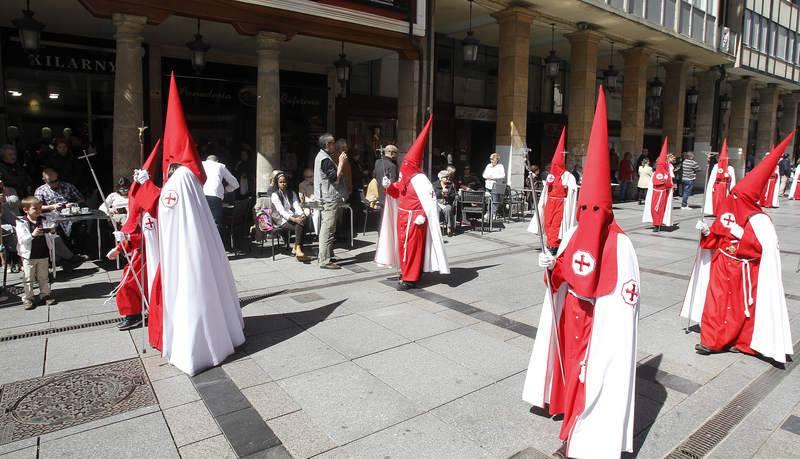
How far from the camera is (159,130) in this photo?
13883mm

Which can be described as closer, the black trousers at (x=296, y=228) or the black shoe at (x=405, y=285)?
the black shoe at (x=405, y=285)

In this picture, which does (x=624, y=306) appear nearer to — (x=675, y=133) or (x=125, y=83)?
(x=125, y=83)

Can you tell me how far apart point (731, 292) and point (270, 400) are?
4.56m

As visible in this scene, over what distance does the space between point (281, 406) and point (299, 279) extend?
13.9 feet

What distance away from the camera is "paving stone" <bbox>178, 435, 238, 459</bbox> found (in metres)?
3.66

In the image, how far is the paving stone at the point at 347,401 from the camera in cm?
406

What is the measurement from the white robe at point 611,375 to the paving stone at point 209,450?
2.26 metres

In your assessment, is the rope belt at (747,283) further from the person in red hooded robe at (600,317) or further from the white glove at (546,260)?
the white glove at (546,260)

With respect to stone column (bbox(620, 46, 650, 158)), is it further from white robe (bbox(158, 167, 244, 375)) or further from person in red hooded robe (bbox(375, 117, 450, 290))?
white robe (bbox(158, 167, 244, 375))

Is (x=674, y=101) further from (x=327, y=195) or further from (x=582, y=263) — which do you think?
(x=582, y=263)

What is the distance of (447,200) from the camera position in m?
12.9

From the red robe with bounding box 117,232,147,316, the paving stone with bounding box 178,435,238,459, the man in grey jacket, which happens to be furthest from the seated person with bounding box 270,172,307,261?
the paving stone with bounding box 178,435,238,459

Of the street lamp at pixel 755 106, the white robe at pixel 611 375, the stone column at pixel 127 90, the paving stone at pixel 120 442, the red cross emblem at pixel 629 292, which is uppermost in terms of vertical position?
the street lamp at pixel 755 106

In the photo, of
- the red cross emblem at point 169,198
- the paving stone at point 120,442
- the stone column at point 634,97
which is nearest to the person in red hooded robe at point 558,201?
the red cross emblem at point 169,198
